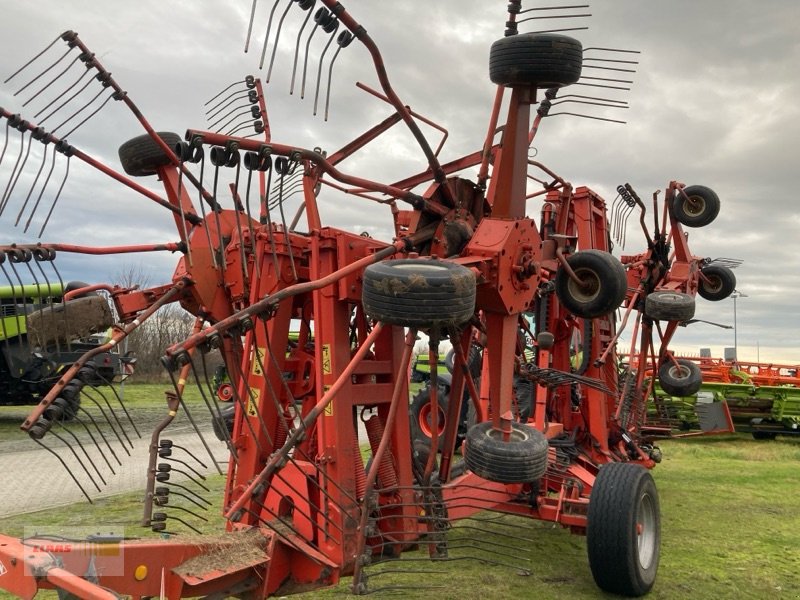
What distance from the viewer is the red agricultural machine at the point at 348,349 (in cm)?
339

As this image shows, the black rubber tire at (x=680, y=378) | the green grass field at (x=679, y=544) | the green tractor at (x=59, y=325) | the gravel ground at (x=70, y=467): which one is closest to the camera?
the green tractor at (x=59, y=325)

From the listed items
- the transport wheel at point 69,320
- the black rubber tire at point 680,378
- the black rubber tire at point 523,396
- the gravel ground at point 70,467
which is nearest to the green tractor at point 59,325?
the transport wheel at point 69,320

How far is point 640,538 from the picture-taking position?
17.5 ft

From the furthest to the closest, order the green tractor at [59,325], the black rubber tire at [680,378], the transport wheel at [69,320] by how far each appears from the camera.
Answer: the black rubber tire at [680,378] < the transport wheel at [69,320] < the green tractor at [59,325]

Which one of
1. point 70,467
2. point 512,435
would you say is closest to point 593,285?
point 512,435

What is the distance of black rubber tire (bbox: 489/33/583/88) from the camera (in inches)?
153

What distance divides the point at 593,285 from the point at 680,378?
5027mm

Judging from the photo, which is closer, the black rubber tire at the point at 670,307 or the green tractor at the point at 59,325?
the green tractor at the point at 59,325

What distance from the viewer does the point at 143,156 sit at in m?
5.41

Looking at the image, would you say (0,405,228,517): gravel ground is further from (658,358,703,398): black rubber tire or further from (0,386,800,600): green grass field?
(658,358,703,398): black rubber tire

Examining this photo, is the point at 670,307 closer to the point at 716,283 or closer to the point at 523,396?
the point at 523,396

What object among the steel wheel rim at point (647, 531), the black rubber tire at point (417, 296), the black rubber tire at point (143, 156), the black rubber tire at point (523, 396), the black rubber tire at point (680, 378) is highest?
the black rubber tire at point (143, 156)

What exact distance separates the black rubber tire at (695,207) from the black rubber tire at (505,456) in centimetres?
549

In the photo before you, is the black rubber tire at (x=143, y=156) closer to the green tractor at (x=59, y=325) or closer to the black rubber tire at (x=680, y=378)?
the green tractor at (x=59, y=325)
